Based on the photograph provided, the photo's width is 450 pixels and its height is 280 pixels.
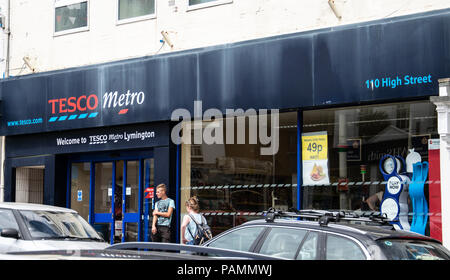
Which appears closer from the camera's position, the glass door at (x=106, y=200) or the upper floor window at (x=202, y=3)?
the upper floor window at (x=202, y=3)

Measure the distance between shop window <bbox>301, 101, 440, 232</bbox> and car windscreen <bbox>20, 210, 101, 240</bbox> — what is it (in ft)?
13.6

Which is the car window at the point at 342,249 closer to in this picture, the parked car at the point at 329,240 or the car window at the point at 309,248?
the parked car at the point at 329,240

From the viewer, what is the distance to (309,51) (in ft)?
38.7

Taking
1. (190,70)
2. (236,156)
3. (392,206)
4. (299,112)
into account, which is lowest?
(392,206)

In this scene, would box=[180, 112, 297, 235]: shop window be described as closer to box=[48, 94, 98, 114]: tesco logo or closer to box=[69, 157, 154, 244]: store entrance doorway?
box=[69, 157, 154, 244]: store entrance doorway

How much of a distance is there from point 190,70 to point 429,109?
4.89 meters

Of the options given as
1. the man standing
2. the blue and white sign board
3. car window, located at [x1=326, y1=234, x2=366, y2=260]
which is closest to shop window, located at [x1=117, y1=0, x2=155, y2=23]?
the man standing

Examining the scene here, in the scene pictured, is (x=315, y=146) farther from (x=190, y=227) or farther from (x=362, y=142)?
(x=190, y=227)

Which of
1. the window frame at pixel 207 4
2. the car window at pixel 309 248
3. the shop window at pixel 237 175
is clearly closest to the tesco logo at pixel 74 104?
the shop window at pixel 237 175

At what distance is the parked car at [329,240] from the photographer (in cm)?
614

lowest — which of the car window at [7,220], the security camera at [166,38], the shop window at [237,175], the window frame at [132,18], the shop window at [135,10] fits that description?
the car window at [7,220]

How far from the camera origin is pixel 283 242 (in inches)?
273

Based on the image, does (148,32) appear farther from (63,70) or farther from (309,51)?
(309,51)
